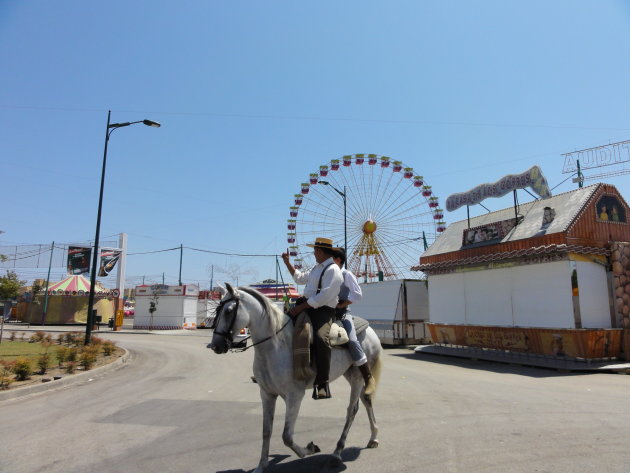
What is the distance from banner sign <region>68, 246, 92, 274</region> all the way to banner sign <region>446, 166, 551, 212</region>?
45.1 m

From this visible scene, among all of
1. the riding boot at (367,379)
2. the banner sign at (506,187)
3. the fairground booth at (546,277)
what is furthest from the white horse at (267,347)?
the banner sign at (506,187)

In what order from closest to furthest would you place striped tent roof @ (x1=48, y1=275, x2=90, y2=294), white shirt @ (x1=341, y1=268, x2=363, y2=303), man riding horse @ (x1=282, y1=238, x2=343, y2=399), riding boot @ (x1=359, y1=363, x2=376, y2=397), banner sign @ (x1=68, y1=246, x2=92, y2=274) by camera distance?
man riding horse @ (x1=282, y1=238, x2=343, y2=399), riding boot @ (x1=359, y1=363, x2=376, y2=397), white shirt @ (x1=341, y1=268, x2=363, y2=303), striped tent roof @ (x1=48, y1=275, x2=90, y2=294), banner sign @ (x1=68, y1=246, x2=92, y2=274)

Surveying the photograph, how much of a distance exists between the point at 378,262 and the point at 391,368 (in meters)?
19.4

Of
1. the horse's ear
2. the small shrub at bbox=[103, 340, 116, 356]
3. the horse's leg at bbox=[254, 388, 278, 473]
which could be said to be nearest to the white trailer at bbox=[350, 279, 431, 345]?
the small shrub at bbox=[103, 340, 116, 356]

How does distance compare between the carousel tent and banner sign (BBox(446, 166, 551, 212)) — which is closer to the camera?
banner sign (BBox(446, 166, 551, 212))

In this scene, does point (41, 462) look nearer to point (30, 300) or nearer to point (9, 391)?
point (9, 391)

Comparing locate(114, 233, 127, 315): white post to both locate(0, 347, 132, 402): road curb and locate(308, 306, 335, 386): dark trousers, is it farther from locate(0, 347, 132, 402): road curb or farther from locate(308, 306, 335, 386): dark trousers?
locate(308, 306, 335, 386): dark trousers

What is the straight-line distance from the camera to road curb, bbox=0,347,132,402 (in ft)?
29.3

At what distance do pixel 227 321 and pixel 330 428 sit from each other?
2983mm

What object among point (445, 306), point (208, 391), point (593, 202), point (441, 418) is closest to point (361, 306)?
point (445, 306)

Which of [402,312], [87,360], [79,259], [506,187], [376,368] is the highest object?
[79,259]

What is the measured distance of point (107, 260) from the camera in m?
45.6

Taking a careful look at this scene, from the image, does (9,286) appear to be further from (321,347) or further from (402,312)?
(321,347)

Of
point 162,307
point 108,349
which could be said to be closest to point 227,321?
point 108,349
